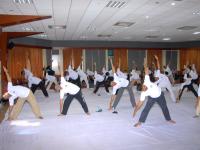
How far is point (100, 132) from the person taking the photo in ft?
16.2

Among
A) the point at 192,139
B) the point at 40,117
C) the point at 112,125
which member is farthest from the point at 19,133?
the point at 192,139

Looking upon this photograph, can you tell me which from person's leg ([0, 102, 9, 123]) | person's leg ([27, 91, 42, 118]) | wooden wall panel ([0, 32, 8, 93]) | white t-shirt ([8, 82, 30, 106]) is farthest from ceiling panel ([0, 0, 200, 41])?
person's leg ([0, 102, 9, 123])

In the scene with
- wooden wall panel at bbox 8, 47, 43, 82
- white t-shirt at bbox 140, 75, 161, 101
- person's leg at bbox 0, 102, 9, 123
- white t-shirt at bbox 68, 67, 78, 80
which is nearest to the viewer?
white t-shirt at bbox 140, 75, 161, 101

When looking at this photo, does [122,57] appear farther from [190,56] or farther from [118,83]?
[118,83]

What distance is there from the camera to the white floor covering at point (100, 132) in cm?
420

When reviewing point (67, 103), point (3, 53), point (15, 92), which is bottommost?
point (67, 103)

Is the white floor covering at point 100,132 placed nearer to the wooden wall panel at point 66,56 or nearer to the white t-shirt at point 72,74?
the white t-shirt at point 72,74

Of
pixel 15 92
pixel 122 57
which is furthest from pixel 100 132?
pixel 122 57

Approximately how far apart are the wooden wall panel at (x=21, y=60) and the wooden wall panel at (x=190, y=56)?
10077 millimetres

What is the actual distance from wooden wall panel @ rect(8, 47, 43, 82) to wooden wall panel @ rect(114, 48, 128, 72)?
5143mm

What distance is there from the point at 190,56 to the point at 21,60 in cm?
1159

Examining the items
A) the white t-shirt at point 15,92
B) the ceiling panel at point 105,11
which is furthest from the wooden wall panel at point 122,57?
the white t-shirt at point 15,92

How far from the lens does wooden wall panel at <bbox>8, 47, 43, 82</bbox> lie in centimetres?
1223

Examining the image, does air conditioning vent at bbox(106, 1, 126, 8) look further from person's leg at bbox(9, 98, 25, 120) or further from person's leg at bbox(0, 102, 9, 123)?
person's leg at bbox(0, 102, 9, 123)
